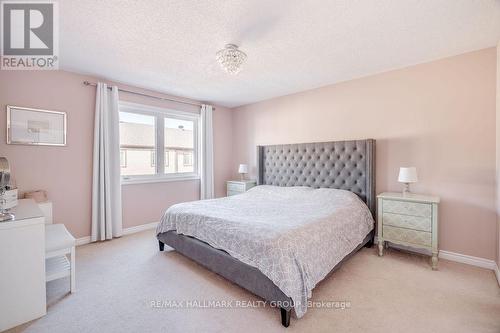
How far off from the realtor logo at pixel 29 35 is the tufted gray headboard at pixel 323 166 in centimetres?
350

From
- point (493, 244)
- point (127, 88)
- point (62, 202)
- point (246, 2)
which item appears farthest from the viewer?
point (127, 88)

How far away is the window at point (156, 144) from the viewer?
403 centimetres

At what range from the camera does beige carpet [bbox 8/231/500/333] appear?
1.74 m

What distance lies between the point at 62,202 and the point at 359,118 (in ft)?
15.6

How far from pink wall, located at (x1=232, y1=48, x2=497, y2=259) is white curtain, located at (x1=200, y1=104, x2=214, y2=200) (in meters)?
2.56

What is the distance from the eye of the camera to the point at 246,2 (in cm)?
183

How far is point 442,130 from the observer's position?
112 inches

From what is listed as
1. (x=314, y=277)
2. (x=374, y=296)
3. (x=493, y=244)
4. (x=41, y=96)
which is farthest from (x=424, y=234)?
(x=41, y=96)

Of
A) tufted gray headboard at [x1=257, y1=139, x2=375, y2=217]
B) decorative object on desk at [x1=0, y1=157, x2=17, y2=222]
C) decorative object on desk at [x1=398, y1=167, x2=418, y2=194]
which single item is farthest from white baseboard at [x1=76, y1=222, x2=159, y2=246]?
decorative object on desk at [x1=398, y1=167, x2=418, y2=194]

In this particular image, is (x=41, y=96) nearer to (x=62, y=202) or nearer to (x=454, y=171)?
(x=62, y=202)

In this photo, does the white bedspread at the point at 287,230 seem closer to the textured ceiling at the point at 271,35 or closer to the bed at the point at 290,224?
the bed at the point at 290,224

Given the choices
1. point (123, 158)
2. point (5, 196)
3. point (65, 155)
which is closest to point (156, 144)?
point (123, 158)

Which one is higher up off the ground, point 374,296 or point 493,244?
point 493,244

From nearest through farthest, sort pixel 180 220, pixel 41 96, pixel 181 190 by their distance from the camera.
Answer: pixel 180 220 → pixel 41 96 → pixel 181 190
